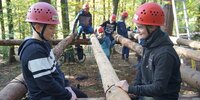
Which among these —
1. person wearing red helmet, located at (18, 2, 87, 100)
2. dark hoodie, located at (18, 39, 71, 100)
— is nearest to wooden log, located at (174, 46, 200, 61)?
person wearing red helmet, located at (18, 2, 87, 100)

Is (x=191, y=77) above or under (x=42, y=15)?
under

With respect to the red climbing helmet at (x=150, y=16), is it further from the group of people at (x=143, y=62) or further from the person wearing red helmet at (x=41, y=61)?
the person wearing red helmet at (x=41, y=61)

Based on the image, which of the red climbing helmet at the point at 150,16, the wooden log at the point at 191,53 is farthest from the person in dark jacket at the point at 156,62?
the wooden log at the point at 191,53

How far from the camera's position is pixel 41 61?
10.1 ft

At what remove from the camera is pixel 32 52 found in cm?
307

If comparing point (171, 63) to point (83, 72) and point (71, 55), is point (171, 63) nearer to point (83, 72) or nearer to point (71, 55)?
point (83, 72)

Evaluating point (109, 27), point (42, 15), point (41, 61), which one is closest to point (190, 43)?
point (109, 27)

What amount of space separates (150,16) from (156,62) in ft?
1.76

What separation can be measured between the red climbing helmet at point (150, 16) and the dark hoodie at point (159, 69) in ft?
0.36

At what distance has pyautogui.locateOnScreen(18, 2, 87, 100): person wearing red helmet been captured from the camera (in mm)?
3069

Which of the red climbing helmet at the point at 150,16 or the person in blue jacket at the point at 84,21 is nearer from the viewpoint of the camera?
the red climbing helmet at the point at 150,16

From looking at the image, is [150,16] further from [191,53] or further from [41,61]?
[191,53]

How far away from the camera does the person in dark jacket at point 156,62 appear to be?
2973 millimetres

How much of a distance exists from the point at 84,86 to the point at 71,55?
409 cm
